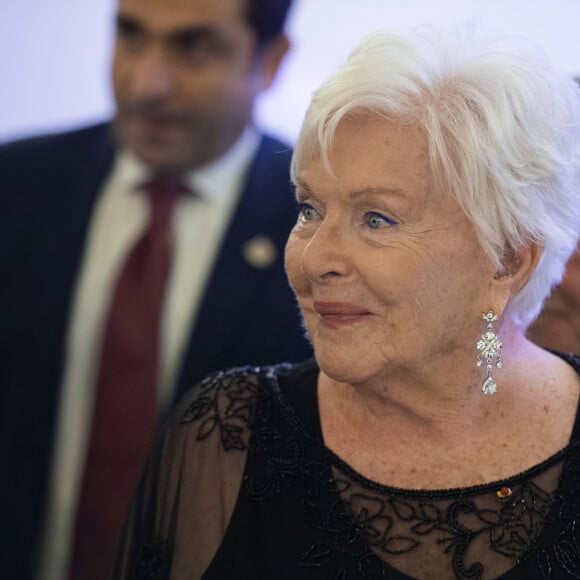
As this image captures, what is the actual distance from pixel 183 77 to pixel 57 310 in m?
0.71

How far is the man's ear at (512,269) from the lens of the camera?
5.11ft

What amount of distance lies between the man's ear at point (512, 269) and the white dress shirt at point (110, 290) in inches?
39.8

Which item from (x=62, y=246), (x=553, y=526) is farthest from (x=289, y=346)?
(x=553, y=526)

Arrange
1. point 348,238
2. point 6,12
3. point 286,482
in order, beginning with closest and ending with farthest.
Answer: point 348,238 → point 286,482 → point 6,12

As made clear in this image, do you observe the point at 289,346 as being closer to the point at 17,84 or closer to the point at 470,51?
the point at 470,51

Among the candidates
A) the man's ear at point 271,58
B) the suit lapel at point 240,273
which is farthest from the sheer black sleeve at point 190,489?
the man's ear at point 271,58

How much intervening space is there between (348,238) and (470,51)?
0.37 metres

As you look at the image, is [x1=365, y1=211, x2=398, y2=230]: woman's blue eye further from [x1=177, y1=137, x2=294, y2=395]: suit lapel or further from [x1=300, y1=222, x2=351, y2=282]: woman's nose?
[x1=177, y1=137, x2=294, y2=395]: suit lapel

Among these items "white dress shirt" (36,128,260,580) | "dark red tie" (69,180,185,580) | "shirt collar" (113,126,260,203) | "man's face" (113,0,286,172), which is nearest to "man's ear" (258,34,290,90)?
"man's face" (113,0,286,172)

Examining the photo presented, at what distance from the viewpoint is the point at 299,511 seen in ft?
5.27

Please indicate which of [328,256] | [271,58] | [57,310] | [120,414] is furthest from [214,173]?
[328,256]

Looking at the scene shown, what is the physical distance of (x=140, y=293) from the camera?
95.7 inches

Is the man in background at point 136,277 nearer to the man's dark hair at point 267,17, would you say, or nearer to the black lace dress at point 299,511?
the man's dark hair at point 267,17

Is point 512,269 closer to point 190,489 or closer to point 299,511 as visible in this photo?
point 299,511
